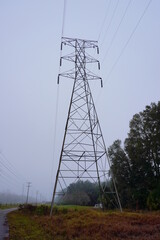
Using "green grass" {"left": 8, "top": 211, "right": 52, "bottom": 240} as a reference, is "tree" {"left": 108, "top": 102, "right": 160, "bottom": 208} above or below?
above

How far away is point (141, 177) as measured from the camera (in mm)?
38031

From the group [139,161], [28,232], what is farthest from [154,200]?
[28,232]

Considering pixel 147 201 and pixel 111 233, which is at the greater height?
pixel 147 201

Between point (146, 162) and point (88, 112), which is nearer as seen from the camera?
point (88, 112)

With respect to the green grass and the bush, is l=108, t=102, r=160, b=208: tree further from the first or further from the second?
the green grass

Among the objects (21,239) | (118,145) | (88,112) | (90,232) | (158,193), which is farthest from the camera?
(118,145)

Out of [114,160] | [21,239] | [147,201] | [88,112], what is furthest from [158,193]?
[21,239]

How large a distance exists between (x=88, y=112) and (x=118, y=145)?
24659 millimetres

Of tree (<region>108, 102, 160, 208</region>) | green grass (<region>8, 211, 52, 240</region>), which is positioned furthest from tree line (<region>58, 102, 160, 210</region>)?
green grass (<region>8, 211, 52, 240</region>)

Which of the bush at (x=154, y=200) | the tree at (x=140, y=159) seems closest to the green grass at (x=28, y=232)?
the bush at (x=154, y=200)

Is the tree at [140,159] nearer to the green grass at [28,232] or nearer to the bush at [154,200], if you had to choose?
the bush at [154,200]

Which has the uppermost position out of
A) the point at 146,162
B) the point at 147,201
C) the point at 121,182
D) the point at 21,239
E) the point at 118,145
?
the point at 118,145

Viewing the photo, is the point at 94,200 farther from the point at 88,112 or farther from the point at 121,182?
the point at 88,112

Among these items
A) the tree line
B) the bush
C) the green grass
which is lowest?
the green grass
